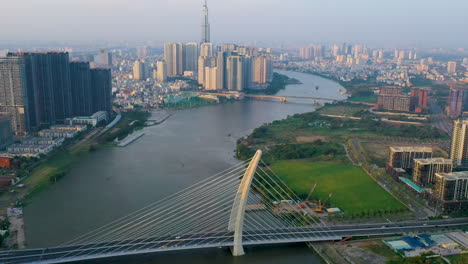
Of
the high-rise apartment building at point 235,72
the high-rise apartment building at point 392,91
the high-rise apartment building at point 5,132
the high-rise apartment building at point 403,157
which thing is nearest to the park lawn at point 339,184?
the high-rise apartment building at point 403,157

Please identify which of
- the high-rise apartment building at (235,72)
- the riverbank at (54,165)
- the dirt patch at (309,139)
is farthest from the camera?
the high-rise apartment building at (235,72)

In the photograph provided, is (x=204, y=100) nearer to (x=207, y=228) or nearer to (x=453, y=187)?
(x=453, y=187)

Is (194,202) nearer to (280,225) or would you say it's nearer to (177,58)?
(280,225)

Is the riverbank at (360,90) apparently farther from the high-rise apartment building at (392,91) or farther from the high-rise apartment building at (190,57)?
the high-rise apartment building at (190,57)

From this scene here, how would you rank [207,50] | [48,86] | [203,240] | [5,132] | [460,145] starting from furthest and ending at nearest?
[207,50]
[48,86]
[5,132]
[460,145]
[203,240]

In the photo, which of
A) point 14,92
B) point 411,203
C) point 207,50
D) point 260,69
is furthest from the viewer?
point 207,50

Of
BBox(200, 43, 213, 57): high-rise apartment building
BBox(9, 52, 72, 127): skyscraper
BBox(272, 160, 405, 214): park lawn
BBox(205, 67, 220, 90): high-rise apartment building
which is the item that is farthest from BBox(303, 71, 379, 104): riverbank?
BBox(9, 52, 72, 127): skyscraper

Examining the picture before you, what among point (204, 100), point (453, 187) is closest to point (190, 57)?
point (204, 100)

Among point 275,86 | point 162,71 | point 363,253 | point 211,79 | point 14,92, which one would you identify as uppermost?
point 14,92
